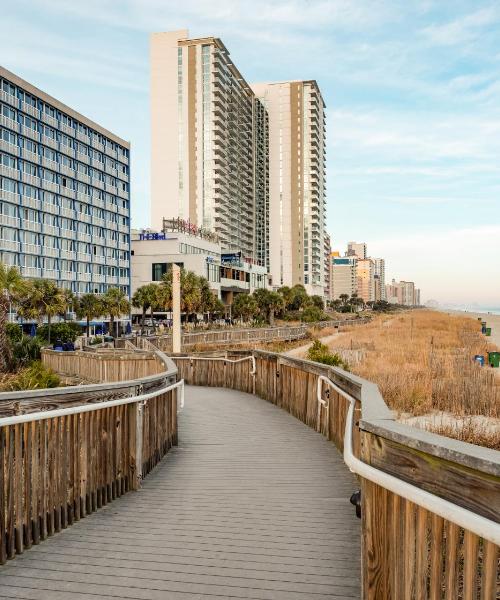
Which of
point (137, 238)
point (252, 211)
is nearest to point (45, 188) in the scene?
point (137, 238)

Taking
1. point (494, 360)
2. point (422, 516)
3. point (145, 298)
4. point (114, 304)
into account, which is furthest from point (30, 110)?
point (422, 516)

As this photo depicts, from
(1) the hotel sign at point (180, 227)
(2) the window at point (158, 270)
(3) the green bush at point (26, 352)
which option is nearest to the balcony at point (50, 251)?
(2) the window at point (158, 270)

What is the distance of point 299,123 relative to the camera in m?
184

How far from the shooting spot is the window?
96.8m

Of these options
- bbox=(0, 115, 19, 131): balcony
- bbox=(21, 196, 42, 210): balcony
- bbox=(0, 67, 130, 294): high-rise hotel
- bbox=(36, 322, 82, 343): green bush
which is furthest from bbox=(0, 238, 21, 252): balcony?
bbox=(36, 322, 82, 343): green bush

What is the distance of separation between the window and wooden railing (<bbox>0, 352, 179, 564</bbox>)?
9004cm

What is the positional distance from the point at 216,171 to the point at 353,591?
134340mm

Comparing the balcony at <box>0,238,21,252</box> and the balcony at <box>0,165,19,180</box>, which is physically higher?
the balcony at <box>0,165,19,180</box>

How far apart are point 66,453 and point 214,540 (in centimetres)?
162

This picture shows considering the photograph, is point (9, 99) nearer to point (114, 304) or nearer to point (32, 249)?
point (32, 249)

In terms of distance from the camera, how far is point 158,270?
9712cm

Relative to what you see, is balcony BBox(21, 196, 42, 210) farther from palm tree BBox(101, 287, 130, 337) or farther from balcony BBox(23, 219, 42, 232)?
palm tree BBox(101, 287, 130, 337)

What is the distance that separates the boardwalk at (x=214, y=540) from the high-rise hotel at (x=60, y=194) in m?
59.8

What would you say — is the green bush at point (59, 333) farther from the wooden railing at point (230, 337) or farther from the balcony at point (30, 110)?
the balcony at point (30, 110)
